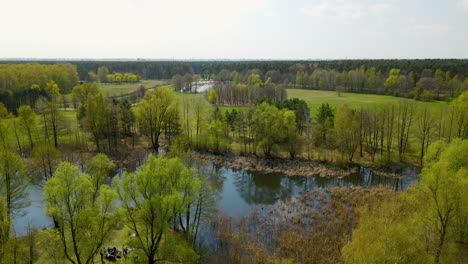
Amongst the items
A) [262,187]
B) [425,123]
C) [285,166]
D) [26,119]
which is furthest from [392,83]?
[26,119]

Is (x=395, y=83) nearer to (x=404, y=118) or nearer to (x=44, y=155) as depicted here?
(x=404, y=118)

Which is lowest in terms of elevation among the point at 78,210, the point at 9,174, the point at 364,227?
the point at 364,227

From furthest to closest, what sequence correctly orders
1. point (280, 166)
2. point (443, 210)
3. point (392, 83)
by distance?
1. point (392, 83)
2. point (280, 166)
3. point (443, 210)

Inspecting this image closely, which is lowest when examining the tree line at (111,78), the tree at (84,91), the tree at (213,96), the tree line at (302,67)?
the tree at (213,96)

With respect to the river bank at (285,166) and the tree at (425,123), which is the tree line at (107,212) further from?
the tree at (425,123)

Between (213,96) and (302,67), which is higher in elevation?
(302,67)

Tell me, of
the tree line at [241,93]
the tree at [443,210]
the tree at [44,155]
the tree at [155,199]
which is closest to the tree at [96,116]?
the tree at [44,155]

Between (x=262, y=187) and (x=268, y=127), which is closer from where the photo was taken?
(x=262, y=187)
